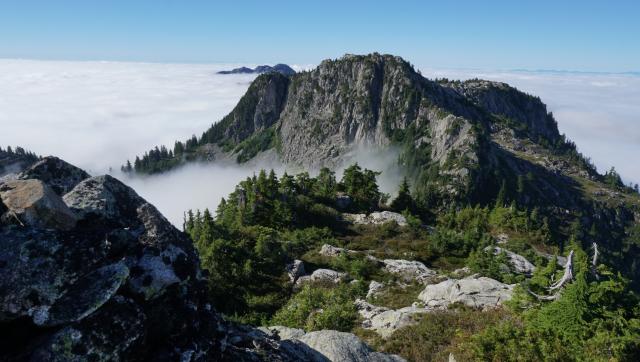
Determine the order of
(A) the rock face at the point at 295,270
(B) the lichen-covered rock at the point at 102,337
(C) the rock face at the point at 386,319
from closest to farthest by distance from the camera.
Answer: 1. (B) the lichen-covered rock at the point at 102,337
2. (C) the rock face at the point at 386,319
3. (A) the rock face at the point at 295,270

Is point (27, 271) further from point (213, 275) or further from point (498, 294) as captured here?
point (213, 275)

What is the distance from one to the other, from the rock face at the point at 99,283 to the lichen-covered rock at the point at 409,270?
37.7 meters

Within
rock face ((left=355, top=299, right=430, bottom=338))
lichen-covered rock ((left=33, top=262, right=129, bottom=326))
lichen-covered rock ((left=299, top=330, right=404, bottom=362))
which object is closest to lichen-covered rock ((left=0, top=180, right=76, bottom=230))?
lichen-covered rock ((left=33, top=262, right=129, bottom=326))

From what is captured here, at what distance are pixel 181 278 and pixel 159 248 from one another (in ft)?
2.74

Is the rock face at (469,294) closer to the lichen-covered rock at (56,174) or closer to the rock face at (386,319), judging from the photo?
the rock face at (386,319)

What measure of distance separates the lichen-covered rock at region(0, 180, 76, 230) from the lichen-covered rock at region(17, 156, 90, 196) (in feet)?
5.02

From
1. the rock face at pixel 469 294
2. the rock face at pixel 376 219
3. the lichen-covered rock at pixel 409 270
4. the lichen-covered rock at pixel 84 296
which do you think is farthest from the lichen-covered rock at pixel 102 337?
the rock face at pixel 376 219

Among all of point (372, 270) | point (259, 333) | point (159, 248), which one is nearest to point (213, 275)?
point (372, 270)

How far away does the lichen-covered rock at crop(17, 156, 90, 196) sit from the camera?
10.8m

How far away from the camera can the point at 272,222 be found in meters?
79.0

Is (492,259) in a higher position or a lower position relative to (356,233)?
higher

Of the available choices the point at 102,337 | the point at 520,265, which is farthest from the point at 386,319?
the point at 520,265

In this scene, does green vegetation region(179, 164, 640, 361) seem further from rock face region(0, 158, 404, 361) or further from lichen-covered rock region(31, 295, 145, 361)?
lichen-covered rock region(31, 295, 145, 361)

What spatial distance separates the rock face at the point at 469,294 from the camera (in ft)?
99.7
